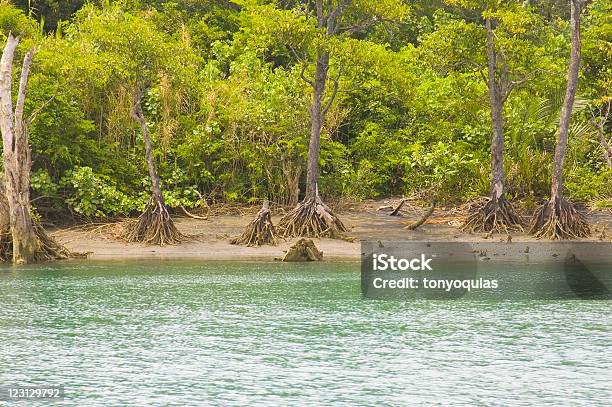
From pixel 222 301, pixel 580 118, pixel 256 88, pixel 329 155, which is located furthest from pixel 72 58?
pixel 580 118

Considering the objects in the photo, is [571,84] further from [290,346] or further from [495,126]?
[290,346]

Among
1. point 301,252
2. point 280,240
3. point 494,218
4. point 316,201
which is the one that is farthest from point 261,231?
point 494,218

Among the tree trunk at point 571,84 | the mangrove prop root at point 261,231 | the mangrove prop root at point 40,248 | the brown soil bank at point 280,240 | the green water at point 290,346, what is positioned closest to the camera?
the green water at point 290,346

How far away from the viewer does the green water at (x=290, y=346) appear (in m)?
8.49

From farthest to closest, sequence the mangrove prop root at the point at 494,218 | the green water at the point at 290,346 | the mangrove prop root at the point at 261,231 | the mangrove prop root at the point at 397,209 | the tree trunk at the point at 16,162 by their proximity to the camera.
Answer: the mangrove prop root at the point at 397,209 → the mangrove prop root at the point at 494,218 → the mangrove prop root at the point at 261,231 → the tree trunk at the point at 16,162 → the green water at the point at 290,346

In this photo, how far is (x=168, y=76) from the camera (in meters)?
23.8

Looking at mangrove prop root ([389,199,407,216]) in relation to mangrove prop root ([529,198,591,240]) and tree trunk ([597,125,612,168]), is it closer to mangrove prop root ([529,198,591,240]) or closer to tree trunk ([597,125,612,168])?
mangrove prop root ([529,198,591,240])

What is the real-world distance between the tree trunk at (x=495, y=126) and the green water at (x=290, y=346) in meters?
7.61

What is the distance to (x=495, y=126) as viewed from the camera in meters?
23.4

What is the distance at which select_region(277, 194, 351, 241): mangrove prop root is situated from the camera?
21781mm

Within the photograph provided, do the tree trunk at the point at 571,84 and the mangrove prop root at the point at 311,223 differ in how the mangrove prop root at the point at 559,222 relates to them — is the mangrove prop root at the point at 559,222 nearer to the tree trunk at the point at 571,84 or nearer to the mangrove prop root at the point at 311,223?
the tree trunk at the point at 571,84

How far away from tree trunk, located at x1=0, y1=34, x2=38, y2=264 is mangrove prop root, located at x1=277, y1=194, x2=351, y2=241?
5.55 m

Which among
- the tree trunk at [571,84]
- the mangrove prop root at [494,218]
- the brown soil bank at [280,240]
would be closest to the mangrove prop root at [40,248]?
the brown soil bank at [280,240]

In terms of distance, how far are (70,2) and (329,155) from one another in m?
9.95
